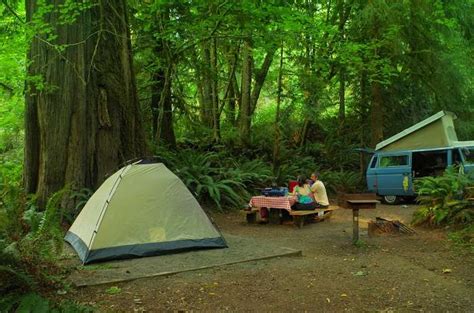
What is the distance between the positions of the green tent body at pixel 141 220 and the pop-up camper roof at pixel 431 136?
9.56 metres

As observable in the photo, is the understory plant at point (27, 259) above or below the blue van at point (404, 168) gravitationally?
below

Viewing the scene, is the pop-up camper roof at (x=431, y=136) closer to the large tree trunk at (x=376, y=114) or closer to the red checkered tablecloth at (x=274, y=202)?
the large tree trunk at (x=376, y=114)

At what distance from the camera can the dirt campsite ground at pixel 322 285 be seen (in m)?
5.45

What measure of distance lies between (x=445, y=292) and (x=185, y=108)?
12.3 meters

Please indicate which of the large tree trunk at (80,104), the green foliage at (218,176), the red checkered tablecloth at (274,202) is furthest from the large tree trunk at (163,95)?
the red checkered tablecloth at (274,202)

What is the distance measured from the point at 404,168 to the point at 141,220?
402 inches

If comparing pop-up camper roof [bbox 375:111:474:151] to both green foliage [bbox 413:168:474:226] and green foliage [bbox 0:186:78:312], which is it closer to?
green foliage [bbox 413:168:474:226]

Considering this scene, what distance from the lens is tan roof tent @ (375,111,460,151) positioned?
49.2 feet

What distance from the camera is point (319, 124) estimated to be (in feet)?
73.5

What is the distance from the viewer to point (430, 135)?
1541 cm

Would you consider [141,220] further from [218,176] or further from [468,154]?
[468,154]

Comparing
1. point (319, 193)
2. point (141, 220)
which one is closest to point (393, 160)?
point (319, 193)

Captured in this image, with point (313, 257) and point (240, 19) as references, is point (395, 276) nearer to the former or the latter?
point (313, 257)

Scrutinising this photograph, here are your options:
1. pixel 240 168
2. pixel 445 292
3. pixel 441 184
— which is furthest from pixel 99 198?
pixel 240 168
